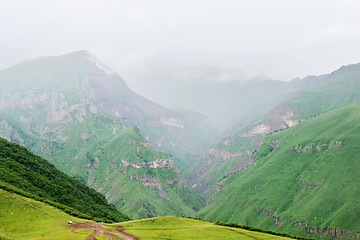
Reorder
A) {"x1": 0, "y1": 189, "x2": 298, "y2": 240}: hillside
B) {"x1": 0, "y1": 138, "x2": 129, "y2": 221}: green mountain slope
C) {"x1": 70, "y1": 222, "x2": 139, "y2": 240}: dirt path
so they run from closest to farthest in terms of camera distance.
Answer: {"x1": 0, "y1": 189, "x2": 298, "y2": 240}: hillside
{"x1": 70, "y1": 222, "x2": 139, "y2": 240}: dirt path
{"x1": 0, "y1": 138, "x2": 129, "y2": 221}: green mountain slope

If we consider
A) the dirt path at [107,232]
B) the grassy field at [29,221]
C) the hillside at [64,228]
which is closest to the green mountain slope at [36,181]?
the grassy field at [29,221]

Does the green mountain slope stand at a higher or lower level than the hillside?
lower

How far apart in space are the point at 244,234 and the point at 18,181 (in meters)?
122

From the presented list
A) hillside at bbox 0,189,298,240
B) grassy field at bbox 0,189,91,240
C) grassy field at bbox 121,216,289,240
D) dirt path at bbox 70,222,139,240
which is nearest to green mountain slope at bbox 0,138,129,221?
grassy field at bbox 0,189,91,240

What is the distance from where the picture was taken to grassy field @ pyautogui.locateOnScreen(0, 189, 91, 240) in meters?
77.2

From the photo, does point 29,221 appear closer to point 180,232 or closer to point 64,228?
point 64,228

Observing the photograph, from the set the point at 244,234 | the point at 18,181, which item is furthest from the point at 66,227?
the point at 18,181

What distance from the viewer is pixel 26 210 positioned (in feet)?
315

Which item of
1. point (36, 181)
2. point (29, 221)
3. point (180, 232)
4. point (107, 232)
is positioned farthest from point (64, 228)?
point (36, 181)

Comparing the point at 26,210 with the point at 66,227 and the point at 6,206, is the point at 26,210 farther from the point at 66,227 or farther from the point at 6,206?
the point at 66,227

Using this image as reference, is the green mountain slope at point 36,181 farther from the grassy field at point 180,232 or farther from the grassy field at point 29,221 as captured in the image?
the grassy field at point 180,232

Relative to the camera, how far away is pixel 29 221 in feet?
293

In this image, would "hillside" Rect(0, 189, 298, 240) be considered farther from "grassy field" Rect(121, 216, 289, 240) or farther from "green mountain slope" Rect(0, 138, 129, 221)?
"green mountain slope" Rect(0, 138, 129, 221)

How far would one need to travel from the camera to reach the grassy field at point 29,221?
3039 inches
